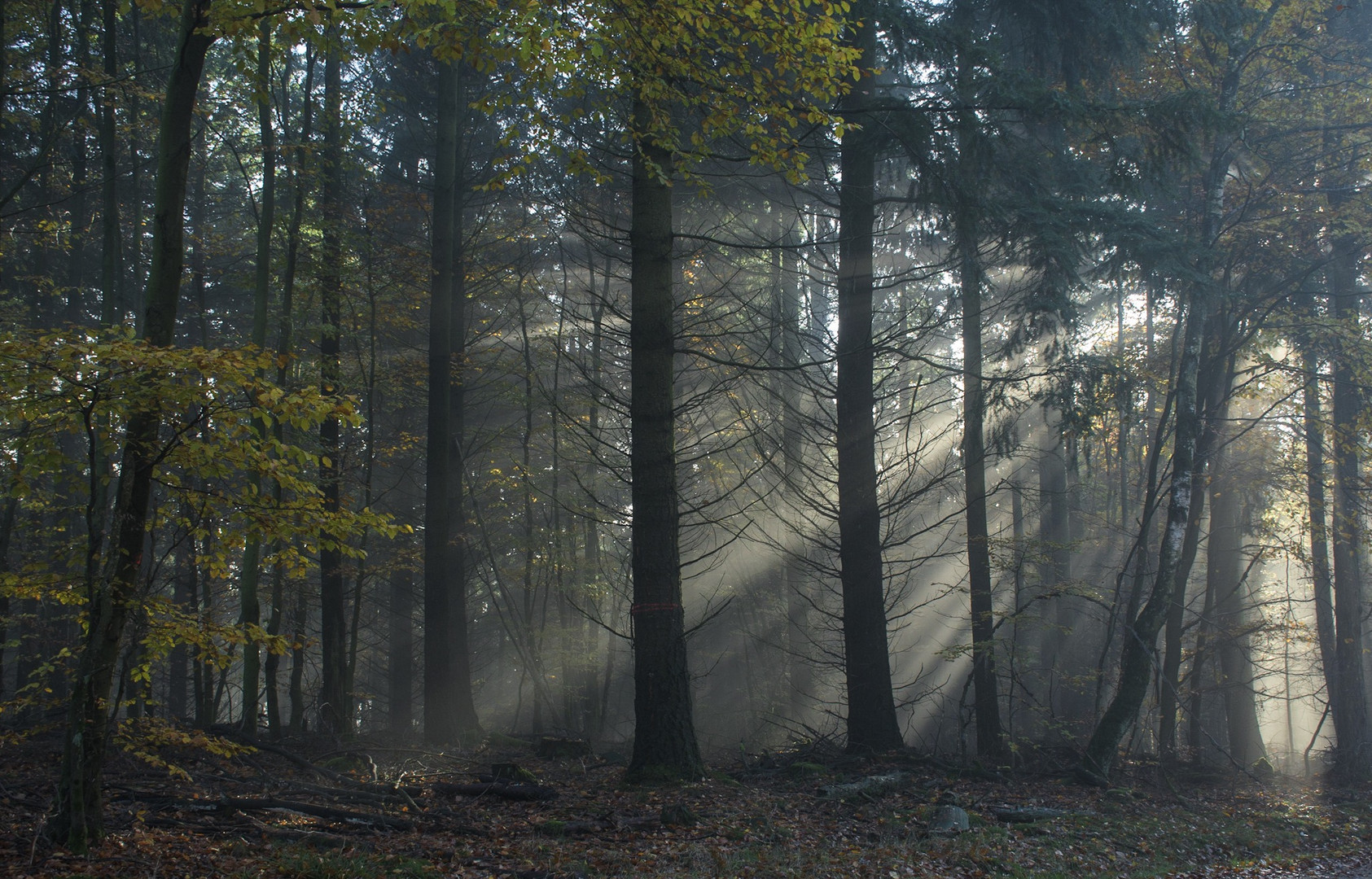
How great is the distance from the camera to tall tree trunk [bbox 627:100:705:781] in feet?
27.0

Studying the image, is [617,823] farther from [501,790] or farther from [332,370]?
[332,370]

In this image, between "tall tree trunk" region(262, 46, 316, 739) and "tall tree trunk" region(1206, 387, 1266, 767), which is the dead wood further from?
"tall tree trunk" region(1206, 387, 1266, 767)

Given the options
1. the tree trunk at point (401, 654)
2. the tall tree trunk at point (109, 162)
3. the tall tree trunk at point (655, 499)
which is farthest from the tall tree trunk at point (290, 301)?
the tall tree trunk at point (655, 499)

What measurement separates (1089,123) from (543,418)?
1427 centimetres

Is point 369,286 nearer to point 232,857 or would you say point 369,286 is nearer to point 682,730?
point 682,730

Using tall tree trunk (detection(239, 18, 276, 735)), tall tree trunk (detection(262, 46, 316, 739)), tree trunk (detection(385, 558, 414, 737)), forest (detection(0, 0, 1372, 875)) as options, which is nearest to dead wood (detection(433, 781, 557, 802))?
forest (detection(0, 0, 1372, 875))

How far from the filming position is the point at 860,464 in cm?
1112

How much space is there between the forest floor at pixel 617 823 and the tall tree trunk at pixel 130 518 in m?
0.34

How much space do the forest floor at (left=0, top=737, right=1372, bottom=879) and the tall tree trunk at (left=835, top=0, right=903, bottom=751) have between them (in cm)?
75

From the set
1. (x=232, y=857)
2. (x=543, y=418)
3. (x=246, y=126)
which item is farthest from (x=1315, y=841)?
(x=246, y=126)

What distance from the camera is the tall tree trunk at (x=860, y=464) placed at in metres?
10.8

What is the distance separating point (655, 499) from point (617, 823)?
3.08m

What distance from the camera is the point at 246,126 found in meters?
14.9

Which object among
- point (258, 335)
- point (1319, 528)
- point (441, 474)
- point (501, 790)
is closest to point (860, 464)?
point (501, 790)
